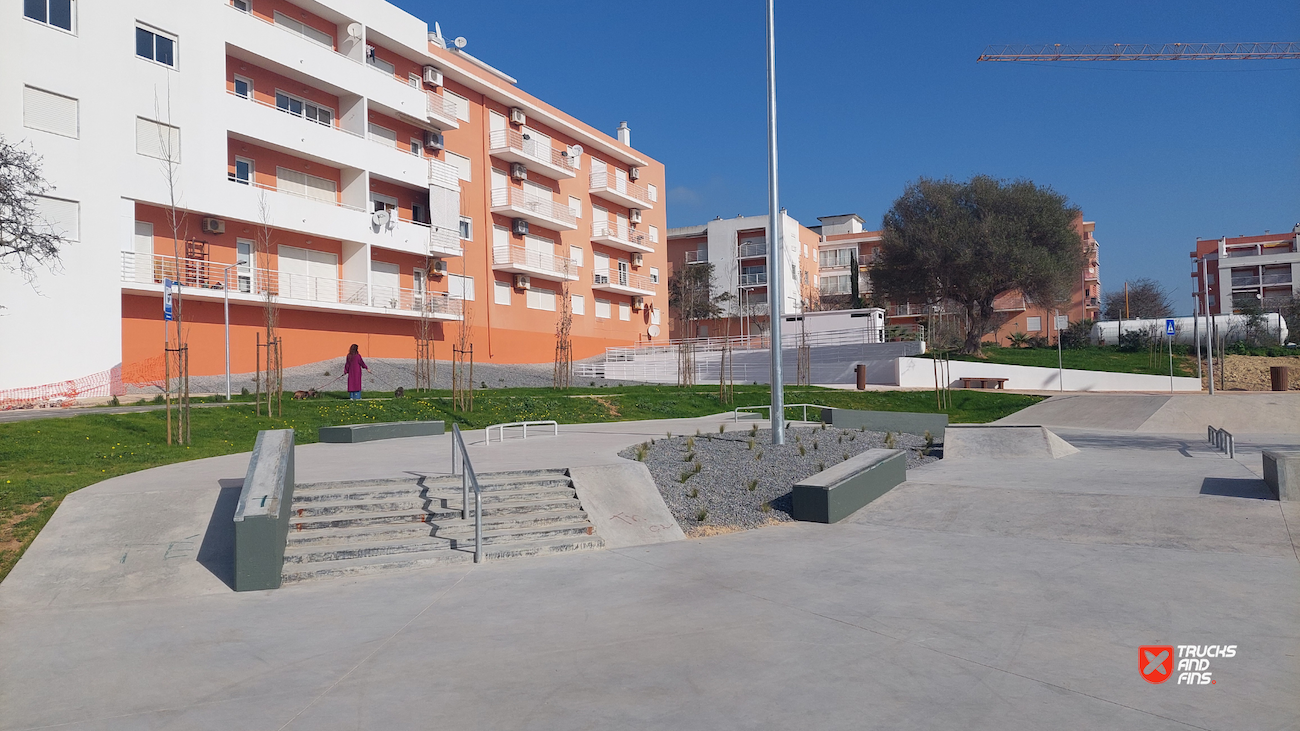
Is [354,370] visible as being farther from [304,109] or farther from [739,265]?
[739,265]

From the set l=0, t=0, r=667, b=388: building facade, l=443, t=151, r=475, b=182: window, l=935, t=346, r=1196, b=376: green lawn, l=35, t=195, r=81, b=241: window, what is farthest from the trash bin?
l=35, t=195, r=81, b=241: window

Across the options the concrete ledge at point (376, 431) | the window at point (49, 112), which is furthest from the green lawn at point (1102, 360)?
the window at point (49, 112)

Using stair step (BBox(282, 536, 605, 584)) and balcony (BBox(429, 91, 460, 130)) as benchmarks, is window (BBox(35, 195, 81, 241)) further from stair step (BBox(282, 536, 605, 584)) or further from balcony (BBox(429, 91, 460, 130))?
stair step (BBox(282, 536, 605, 584))

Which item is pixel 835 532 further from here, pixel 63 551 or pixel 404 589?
pixel 63 551

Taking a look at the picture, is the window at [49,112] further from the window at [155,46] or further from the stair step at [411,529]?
the stair step at [411,529]

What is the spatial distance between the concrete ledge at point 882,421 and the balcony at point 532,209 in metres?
25.7

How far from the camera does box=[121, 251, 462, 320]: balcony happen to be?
947 inches

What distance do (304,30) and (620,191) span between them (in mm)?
21285

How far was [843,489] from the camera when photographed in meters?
9.77

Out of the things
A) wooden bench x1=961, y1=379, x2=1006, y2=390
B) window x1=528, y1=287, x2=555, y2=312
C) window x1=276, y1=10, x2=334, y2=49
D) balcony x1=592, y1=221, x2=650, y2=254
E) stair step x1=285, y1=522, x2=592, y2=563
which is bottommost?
stair step x1=285, y1=522, x2=592, y2=563

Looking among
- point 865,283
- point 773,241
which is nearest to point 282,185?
point 773,241

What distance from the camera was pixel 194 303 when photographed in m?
26.1

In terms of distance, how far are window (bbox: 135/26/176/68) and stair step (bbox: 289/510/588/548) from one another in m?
22.4

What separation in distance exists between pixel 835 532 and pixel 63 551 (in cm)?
755
